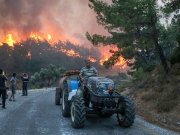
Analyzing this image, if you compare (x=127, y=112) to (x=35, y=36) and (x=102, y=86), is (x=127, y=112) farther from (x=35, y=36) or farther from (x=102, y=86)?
(x=35, y=36)

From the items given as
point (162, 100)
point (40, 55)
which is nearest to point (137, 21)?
point (162, 100)

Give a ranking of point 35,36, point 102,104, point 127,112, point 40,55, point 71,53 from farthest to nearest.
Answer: point 71,53 → point 40,55 → point 35,36 → point 102,104 → point 127,112

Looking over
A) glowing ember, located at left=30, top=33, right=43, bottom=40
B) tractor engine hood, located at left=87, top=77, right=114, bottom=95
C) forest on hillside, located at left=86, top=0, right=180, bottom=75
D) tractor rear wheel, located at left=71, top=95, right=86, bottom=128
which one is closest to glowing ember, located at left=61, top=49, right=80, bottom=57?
glowing ember, located at left=30, top=33, right=43, bottom=40

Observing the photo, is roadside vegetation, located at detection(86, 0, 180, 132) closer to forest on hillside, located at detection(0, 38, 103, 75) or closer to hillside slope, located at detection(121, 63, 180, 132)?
hillside slope, located at detection(121, 63, 180, 132)

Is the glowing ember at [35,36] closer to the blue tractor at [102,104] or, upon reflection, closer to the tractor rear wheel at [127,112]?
the blue tractor at [102,104]

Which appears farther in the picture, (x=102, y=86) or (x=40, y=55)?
(x=40, y=55)

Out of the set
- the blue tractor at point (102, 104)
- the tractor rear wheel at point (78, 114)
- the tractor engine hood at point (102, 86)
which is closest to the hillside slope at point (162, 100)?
the blue tractor at point (102, 104)

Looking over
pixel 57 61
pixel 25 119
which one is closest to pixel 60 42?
pixel 57 61

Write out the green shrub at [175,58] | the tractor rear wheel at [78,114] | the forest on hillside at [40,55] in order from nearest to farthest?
the tractor rear wheel at [78,114], the green shrub at [175,58], the forest on hillside at [40,55]

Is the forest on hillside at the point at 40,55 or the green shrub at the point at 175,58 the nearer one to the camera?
the green shrub at the point at 175,58

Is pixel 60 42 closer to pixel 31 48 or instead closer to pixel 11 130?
pixel 31 48

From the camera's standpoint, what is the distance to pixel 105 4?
57.7 ft

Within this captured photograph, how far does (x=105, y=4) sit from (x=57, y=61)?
74.5 m

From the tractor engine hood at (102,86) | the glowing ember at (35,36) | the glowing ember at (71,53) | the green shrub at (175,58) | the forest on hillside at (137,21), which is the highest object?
the glowing ember at (35,36)
